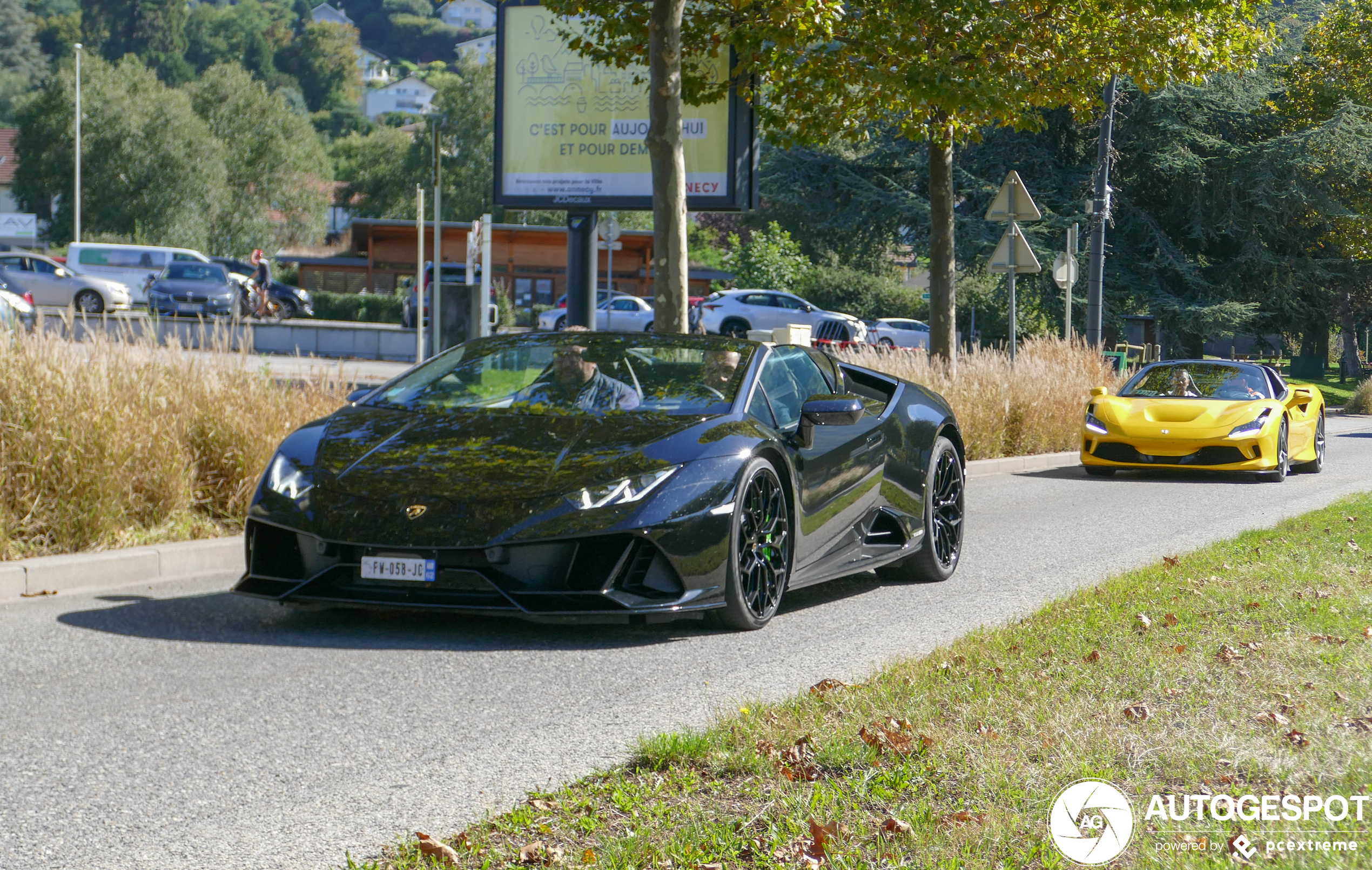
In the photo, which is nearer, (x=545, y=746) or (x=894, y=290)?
(x=545, y=746)

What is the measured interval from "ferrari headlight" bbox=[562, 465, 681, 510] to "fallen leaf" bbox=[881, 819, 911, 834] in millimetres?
2545

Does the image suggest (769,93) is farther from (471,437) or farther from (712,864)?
(712,864)

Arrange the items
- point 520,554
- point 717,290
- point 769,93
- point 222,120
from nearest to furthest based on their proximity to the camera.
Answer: point 520,554
point 769,93
point 717,290
point 222,120

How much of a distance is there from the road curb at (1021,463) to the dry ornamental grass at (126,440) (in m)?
8.13

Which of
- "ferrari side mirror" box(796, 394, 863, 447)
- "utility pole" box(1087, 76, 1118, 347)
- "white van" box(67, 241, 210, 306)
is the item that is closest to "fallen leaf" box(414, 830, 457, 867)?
"ferrari side mirror" box(796, 394, 863, 447)

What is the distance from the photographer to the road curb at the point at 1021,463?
1567 cm

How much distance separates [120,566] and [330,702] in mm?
3086

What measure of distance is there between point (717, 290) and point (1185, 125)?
16201 millimetres

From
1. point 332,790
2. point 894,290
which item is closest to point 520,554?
point 332,790

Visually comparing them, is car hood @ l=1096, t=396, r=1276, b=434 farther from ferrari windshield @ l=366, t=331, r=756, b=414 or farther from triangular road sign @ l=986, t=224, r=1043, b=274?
ferrari windshield @ l=366, t=331, r=756, b=414

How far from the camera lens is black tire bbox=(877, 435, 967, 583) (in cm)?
819

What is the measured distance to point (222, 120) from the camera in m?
81.9

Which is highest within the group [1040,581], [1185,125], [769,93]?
[1185,125]

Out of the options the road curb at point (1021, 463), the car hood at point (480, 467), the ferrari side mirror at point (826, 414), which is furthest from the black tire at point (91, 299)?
the ferrari side mirror at point (826, 414)
